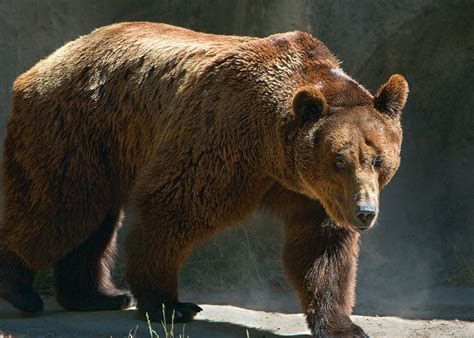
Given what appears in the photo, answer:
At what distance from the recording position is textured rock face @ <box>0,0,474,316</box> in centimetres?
1068

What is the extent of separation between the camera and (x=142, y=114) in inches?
362

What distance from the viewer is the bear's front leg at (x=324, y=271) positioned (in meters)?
8.44

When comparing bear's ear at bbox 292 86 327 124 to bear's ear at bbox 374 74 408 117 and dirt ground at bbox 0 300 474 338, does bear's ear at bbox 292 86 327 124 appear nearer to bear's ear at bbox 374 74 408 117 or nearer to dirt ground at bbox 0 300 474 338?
bear's ear at bbox 374 74 408 117

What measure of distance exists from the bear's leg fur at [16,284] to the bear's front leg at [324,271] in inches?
94.6

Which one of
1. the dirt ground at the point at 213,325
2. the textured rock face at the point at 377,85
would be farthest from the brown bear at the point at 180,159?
the textured rock face at the point at 377,85

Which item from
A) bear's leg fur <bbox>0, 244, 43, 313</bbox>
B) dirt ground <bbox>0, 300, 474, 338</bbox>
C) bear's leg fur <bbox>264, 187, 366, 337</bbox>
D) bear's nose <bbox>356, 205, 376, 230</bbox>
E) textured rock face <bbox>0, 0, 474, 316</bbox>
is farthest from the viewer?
textured rock face <bbox>0, 0, 474, 316</bbox>

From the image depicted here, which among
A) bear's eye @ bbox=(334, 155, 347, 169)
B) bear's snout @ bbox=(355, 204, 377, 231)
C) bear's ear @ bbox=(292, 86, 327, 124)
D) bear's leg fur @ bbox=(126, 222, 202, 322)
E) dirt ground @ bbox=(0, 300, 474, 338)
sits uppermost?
bear's ear @ bbox=(292, 86, 327, 124)

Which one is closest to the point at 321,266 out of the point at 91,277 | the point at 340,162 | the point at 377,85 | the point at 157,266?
the point at 340,162

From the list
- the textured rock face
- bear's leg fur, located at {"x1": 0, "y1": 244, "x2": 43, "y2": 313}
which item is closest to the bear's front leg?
the textured rock face

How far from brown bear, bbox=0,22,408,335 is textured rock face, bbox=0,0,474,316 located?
1.33 meters

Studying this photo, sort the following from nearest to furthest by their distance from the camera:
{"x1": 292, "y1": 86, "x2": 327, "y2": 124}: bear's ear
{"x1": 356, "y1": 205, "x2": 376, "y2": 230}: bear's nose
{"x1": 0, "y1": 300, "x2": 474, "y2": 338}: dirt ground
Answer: {"x1": 356, "y1": 205, "x2": 376, "y2": 230}: bear's nose → {"x1": 292, "y1": 86, "x2": 327, "y2": 124}: bear's ear → {"x1": 0, "y1": 300, "x2": 474, "y2": 338}: dirt ground

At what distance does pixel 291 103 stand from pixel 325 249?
1.21 m

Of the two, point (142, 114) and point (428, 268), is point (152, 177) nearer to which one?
point (142, 114)

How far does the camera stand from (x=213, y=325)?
29.8 ft
